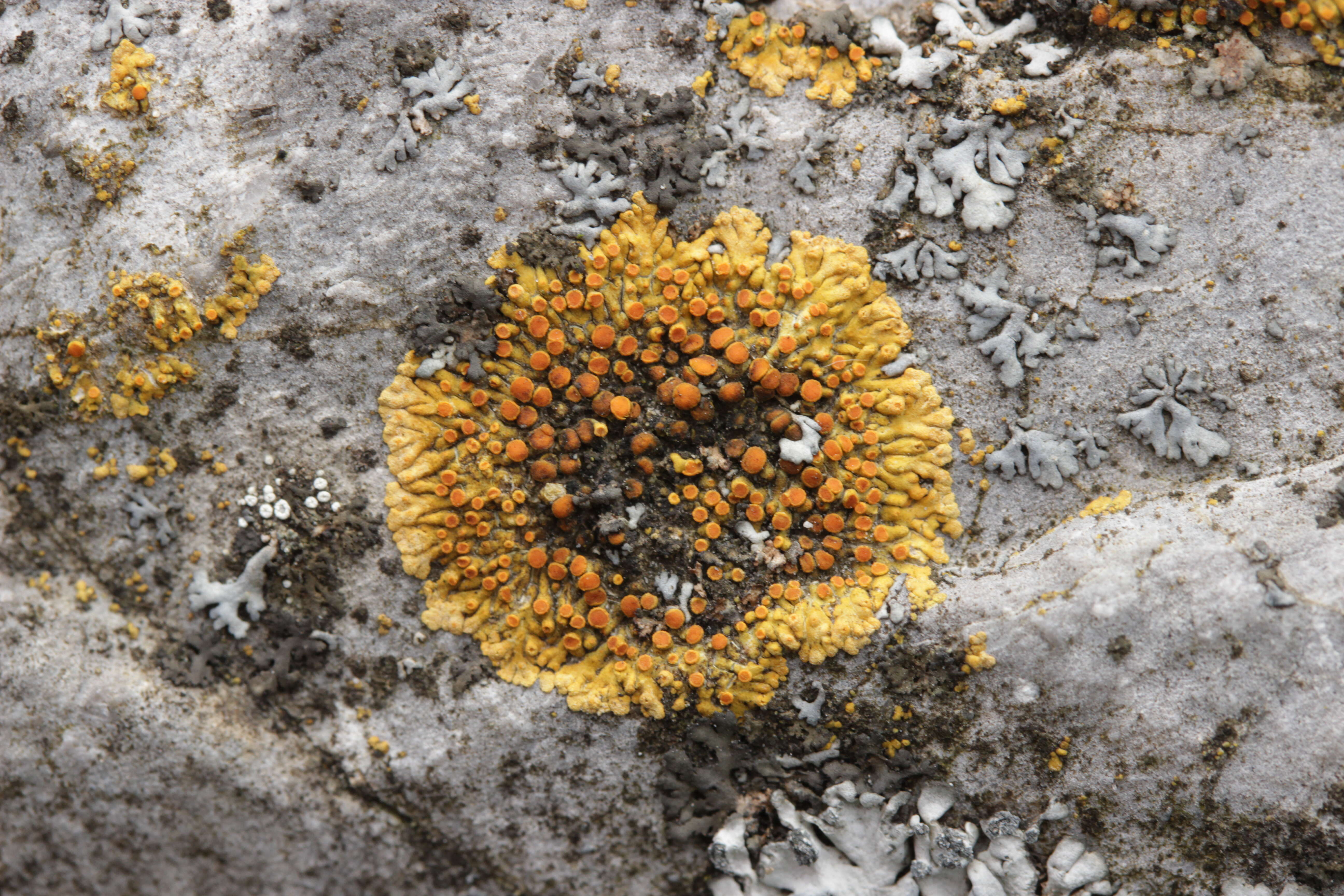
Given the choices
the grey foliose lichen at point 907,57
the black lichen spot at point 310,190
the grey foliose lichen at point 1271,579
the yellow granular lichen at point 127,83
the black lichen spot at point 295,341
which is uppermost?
the yellow granular lichen at point 127,83

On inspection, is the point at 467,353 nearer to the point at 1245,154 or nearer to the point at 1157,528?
the point at 1157,528

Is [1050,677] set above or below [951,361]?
below

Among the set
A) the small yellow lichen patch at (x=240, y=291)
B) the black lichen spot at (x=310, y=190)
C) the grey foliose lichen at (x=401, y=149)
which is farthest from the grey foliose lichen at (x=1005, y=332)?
the small yellow lichen patch at (x=240, y=291)

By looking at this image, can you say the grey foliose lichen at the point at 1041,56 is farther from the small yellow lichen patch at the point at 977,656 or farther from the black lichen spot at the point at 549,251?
the small yellow lichen patch at the point at 977,656

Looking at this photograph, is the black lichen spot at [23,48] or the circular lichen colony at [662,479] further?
the black lichen spot at [23,48]

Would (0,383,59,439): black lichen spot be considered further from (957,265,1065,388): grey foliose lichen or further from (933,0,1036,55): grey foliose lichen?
(933,0,1036,55): grey foliose lichen

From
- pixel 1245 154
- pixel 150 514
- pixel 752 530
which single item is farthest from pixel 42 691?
pixel 1245 154

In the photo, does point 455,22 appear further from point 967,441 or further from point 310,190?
point 967,441
